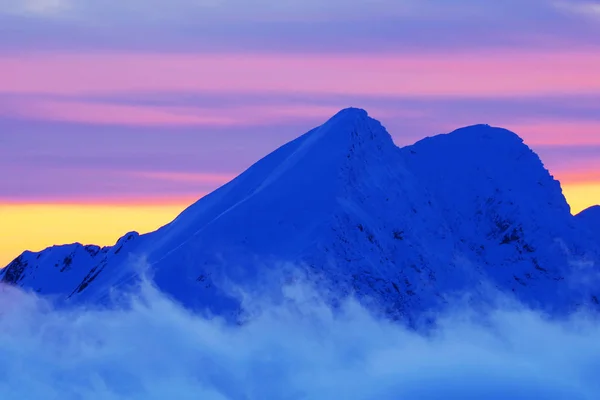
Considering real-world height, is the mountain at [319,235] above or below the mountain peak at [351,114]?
below

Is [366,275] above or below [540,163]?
below

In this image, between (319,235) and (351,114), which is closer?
(319,235)

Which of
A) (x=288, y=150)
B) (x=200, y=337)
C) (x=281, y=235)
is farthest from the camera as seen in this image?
(x=200, y=337)

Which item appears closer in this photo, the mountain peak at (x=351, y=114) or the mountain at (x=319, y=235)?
the mountain at (x=319, y=235)

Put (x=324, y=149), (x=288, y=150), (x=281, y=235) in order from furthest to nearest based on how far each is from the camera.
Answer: (x=288, y=150)
(x=324, y=149)
(x=281, y=235)

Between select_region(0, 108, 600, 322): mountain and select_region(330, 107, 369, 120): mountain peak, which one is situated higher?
select_region(330, 107, 369, 120): mountain peak

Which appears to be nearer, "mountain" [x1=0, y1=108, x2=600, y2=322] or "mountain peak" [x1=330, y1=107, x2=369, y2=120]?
"mountain" [x1=0, y1=108, x2=600, y2=322]

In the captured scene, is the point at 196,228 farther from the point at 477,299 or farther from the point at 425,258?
the point at 477,299

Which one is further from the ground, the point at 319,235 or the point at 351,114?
the point at 351,114

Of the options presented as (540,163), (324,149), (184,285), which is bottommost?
(184,285)

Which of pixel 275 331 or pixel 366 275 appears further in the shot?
pixel 275 331

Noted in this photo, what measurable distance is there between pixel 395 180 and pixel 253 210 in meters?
23.3

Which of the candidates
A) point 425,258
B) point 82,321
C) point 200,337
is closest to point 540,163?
point 425,258

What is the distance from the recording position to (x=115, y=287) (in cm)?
16950
